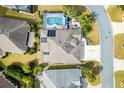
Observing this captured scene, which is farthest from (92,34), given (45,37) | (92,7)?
(45,37)

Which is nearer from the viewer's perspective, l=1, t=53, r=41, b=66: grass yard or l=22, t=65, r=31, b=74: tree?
l=22, t=65, r=31, b=74: tree

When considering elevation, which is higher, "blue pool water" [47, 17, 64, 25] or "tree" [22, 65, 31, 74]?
"blue pool water" [47, 17, 64, 25]

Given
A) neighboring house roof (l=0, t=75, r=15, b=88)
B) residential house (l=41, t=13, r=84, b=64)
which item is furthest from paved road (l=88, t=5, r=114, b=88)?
neighboring house roof (l=0, t=75, r=15, b=88)

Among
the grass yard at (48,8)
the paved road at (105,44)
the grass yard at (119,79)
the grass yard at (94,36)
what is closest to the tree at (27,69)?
the grass yard at (48,8)

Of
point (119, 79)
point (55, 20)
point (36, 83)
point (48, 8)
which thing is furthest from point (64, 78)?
point (48, 8)

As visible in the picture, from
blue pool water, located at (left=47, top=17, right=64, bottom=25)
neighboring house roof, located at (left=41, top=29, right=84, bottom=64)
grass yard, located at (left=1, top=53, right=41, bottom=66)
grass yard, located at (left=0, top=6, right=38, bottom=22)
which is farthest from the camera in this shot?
grass yard, located at (left=0, top=6, right=38, bottom=22)

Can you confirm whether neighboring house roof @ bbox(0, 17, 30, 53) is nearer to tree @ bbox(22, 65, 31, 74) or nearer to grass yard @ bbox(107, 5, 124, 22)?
tree @ bbox(22, 65, 31, 74)

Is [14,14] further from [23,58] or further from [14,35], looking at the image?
[23,58]

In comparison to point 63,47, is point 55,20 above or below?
above
